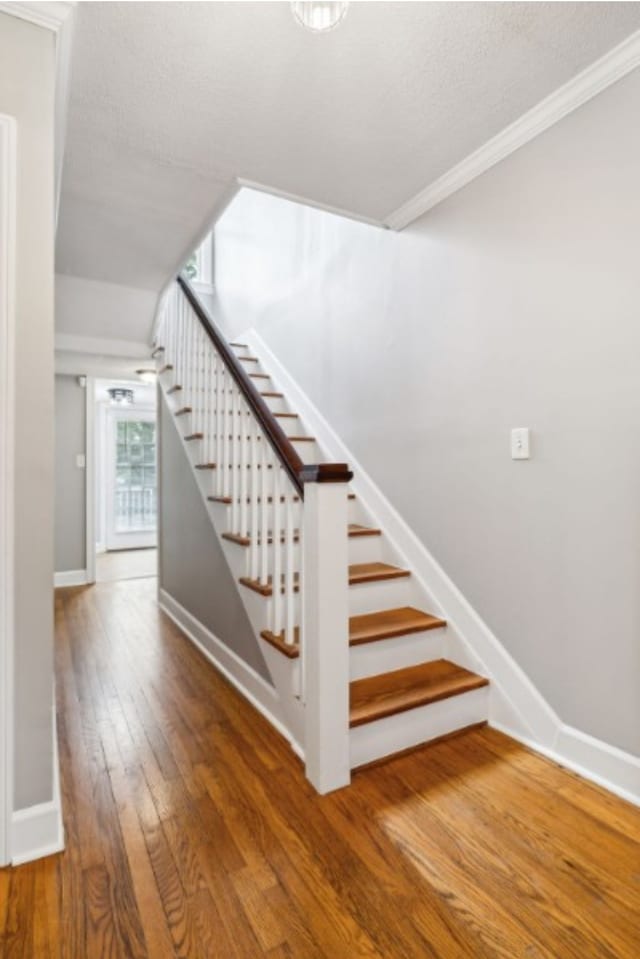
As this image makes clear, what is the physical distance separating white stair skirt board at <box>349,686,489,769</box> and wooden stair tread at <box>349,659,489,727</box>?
0.03m

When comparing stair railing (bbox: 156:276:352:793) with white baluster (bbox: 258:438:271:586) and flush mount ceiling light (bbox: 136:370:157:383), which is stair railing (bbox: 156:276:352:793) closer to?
white baluster (bbox: 258:438:271:586)

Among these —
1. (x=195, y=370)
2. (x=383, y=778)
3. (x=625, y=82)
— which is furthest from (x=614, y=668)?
(x=195, y=370)

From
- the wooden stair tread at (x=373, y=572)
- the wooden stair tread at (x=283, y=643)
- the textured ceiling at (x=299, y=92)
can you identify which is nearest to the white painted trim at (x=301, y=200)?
the textured ceiling at (x=299, y=92)

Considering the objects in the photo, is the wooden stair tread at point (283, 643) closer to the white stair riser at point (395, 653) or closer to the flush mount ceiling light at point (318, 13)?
the white stair riser at point (395, 653)

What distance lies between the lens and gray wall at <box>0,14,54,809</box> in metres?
1.31

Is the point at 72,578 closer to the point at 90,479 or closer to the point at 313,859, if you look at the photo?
the point at 90,479

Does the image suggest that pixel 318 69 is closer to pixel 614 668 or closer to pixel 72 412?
pixel 614 668

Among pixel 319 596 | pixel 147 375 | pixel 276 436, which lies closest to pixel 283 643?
pixel 319 596

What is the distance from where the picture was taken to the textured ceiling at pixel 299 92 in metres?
1.37

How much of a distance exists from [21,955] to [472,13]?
257 centimetres

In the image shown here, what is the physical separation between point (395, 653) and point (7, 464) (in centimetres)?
162

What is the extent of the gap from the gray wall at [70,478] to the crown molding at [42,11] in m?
3.89

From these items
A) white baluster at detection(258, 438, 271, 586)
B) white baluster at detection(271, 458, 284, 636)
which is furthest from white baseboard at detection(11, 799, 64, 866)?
white baluster at detection(258, 438, 271, 586)

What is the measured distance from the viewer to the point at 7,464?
1290 millimetres
